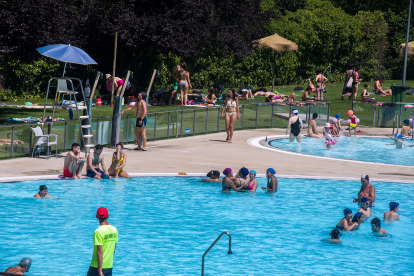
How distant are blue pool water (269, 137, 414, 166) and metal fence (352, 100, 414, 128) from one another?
3.03 metres

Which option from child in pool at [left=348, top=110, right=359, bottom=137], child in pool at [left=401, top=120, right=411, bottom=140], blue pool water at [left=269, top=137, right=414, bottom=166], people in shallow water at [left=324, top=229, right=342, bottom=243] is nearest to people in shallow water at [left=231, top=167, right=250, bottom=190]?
people in shallow water at [left=324, top=229, right=342, bottom=243]

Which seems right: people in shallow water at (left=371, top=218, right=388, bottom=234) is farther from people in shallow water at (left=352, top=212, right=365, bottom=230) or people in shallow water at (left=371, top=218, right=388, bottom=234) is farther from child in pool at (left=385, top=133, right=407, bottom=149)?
child in pool at (left=385, top=133, right=407, bottom=149)

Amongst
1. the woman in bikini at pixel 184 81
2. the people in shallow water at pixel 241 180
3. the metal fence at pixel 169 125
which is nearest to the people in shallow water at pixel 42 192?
the metal fence at pixel 169 125

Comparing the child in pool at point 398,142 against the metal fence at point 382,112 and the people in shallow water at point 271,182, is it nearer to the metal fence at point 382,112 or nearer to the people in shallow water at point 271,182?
the metal fence at point 382,112

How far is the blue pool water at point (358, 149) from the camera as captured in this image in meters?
20.9

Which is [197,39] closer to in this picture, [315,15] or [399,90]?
[399,90]

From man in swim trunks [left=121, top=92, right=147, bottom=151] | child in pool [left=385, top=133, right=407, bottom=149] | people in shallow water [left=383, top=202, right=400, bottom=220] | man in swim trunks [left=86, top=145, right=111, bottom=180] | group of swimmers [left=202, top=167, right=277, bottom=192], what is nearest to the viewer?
people in shallow water [left=383, top=202, right=400, bottom=220]

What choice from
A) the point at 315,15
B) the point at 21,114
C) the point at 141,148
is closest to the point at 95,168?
the point at 141,148

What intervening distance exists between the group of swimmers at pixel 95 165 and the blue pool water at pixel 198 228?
0.84ft

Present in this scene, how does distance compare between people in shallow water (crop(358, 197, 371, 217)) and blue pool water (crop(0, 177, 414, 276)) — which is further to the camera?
people in shallow water (crop(358, 197, 371, 217))

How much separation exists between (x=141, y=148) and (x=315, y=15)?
2698cm

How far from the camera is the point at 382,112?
27594mm

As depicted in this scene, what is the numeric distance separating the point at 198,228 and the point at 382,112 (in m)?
17.6

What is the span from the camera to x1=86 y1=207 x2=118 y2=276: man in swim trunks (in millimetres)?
7945
